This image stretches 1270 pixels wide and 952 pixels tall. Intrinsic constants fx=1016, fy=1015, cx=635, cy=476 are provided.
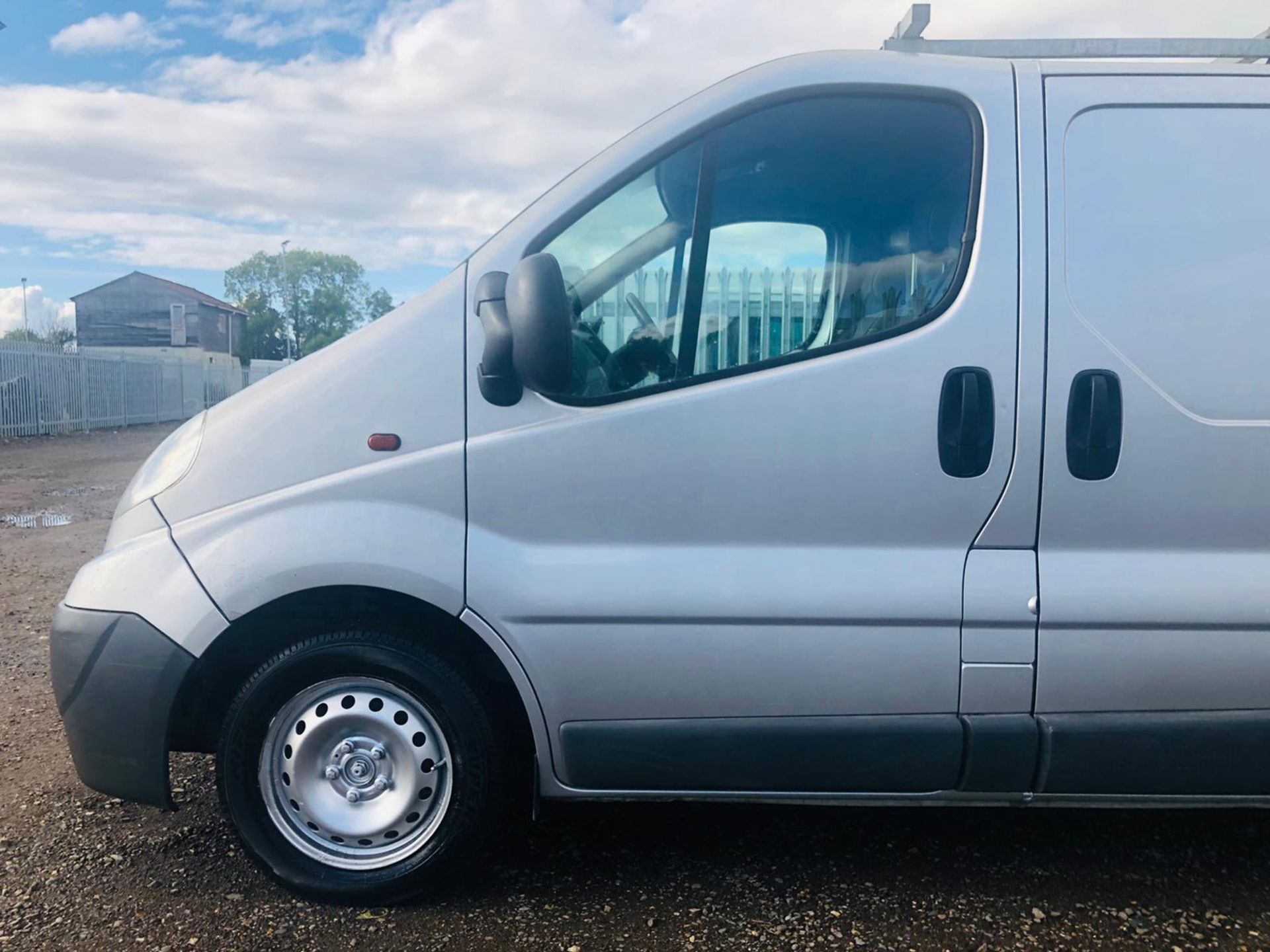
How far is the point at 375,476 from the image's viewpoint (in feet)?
8.75

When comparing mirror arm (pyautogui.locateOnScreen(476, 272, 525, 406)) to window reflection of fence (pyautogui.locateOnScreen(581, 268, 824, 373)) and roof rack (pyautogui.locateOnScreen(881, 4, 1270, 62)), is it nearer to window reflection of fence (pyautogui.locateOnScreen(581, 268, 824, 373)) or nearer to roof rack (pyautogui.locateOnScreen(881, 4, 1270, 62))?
window reflection of fence (pyautogui.locateOnScreen(581, 268, 824, 373))

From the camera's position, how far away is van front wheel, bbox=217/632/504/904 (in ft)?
→ 8.83

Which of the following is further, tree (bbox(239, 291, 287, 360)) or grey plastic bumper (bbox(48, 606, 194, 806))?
tree (bbox(239, 291, 287, 360))

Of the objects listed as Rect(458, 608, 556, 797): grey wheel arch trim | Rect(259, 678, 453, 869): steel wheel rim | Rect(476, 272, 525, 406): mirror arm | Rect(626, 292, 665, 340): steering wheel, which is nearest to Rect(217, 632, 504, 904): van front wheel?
Rect(259, 678, 453, 869): steel wheel rim

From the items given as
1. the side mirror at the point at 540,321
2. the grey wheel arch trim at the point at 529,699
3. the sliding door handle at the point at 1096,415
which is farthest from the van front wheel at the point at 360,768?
the sliding door handle at the point at 1096,415

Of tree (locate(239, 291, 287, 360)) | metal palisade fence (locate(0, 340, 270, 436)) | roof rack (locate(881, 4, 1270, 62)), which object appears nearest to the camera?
roof rack (locate(881, 4, 1270, 62))

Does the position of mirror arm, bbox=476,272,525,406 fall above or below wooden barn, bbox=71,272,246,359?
below

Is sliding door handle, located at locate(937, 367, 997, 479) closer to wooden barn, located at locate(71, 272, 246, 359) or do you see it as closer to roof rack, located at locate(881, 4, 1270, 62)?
roof rack, located at locate(881, 4, 1270, 62)

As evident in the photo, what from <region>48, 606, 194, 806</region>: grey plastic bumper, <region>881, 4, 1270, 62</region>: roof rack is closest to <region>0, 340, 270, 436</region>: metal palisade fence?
<region>48, 606, 194, 806</region>: grey plastic bumper

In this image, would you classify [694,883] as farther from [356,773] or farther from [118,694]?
[118,694]

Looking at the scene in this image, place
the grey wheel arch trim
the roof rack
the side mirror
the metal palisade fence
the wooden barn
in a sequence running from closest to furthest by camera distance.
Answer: the side mirror < the grey wheel arch trim < the roof rack < the metal palisade fence < the wooden barn

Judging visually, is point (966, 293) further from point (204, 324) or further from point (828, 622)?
point (204, 324)

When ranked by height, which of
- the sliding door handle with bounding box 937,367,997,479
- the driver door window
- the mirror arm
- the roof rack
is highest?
the roof rack

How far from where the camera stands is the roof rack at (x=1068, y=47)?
2.80 meters
